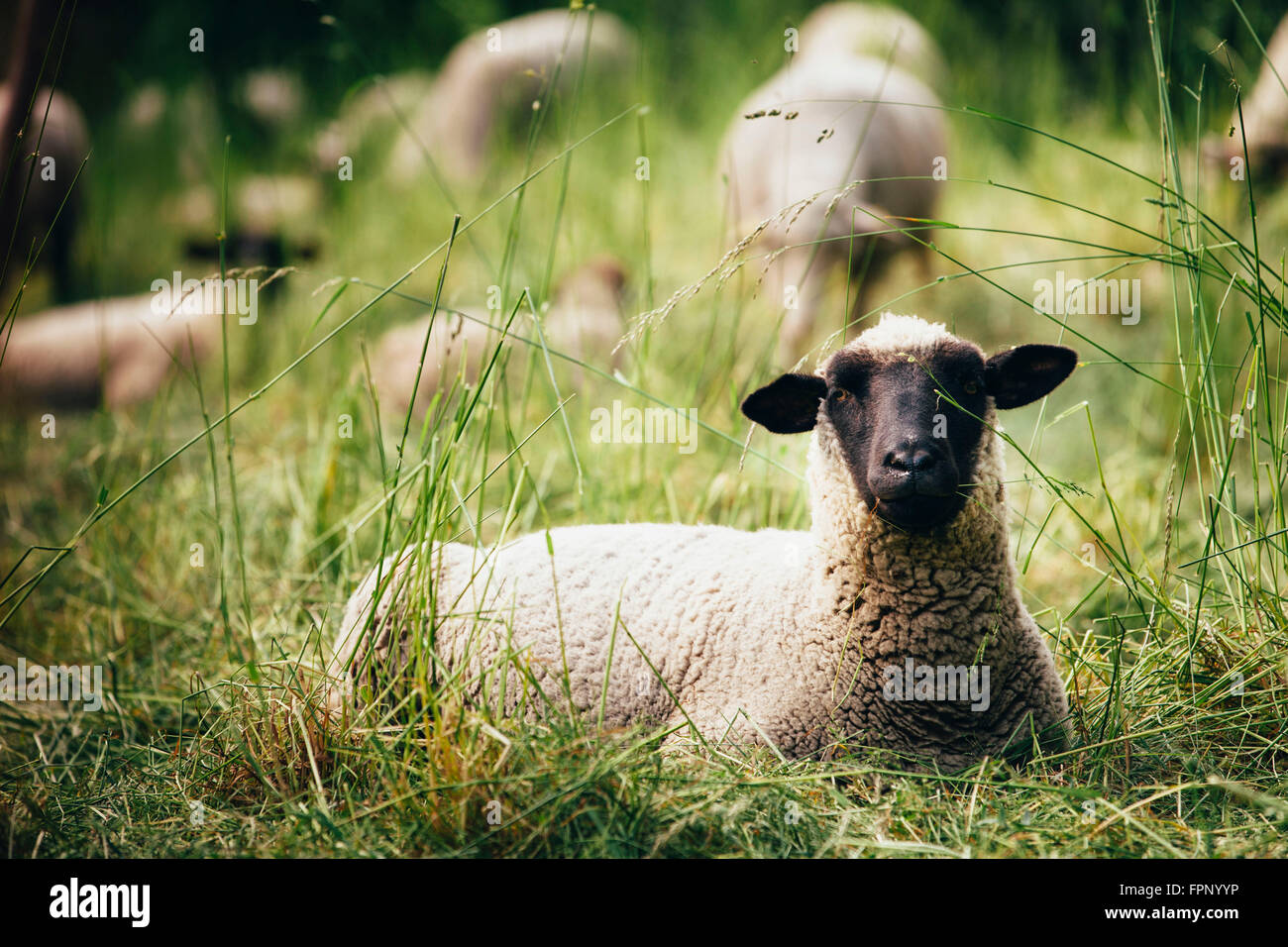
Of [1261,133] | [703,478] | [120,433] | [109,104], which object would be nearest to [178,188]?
[109,104]

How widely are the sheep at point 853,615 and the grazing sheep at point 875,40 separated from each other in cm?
593

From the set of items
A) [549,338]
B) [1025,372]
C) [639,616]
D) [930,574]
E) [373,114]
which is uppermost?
[373,114]

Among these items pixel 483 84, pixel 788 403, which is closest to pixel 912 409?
pixel 788 403

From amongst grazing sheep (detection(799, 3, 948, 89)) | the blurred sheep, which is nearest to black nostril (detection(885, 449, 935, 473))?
grazing sheep (detection(799, 3, 948, 89))

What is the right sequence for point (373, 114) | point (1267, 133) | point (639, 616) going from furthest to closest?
point (373, 114)
point (1267, 133)
point (639, 616)

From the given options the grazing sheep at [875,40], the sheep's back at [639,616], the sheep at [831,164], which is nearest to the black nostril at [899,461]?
the sheep's back at [639,616]

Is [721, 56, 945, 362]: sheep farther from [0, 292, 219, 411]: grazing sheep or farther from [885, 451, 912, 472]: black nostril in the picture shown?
[0, 292, 219, 411]: grazing sheep

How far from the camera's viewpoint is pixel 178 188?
833 centimetres

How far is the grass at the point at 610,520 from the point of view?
2.13 m

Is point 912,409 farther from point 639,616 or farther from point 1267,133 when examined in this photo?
point 1267,133

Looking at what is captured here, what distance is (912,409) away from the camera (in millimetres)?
2316

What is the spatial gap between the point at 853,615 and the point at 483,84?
26.6ft

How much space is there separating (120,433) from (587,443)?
2.27m
